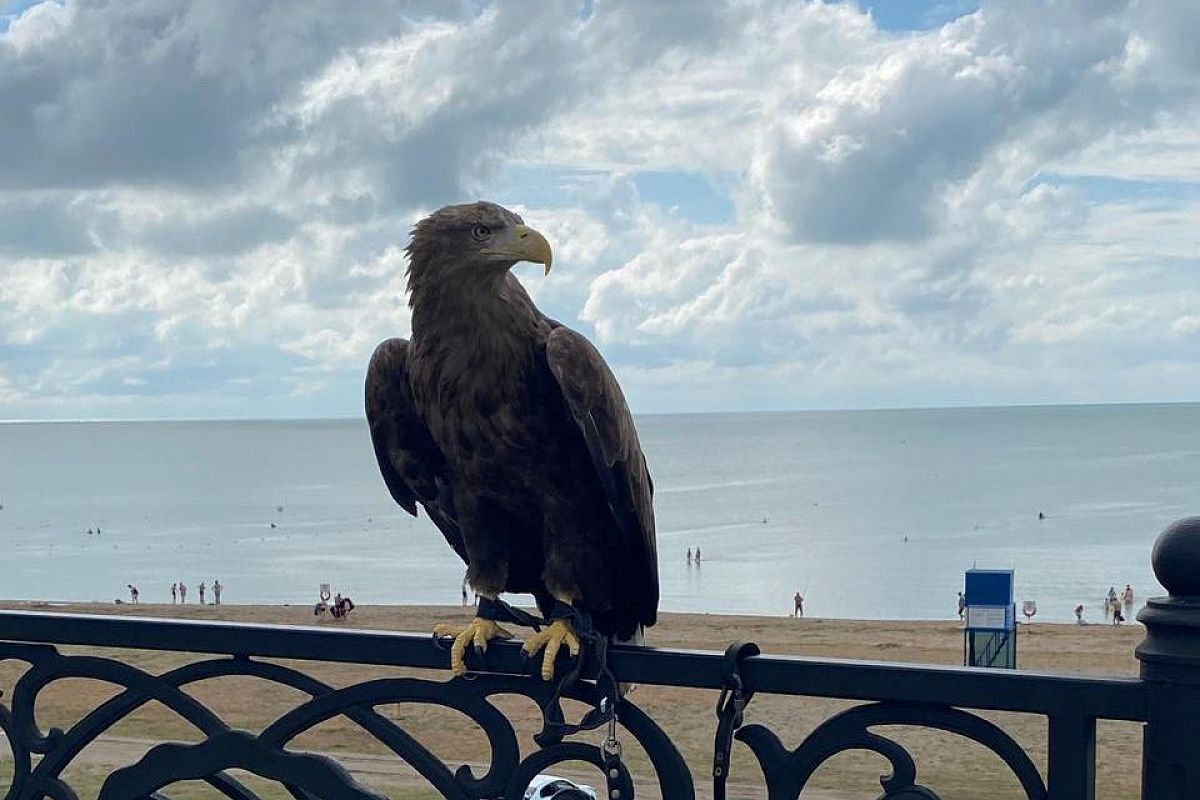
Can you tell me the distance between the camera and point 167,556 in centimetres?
5881

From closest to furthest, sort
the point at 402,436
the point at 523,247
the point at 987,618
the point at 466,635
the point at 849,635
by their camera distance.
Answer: the point at 466,635 < the point at 523,247 < the point at 402,436 < the point at 987,618 < the point at 849,635

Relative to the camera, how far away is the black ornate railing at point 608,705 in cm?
150

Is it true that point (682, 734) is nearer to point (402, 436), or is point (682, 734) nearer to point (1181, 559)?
point (402, 436)

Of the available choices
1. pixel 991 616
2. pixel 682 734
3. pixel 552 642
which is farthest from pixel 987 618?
pixel 552 642

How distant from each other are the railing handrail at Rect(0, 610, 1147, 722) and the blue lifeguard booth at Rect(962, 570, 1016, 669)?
14989 millimetres

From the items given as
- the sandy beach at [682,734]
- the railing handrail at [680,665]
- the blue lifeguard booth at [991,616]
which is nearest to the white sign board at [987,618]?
the blue lifeguard booth at [991,616]

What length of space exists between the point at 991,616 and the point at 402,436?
577 inches

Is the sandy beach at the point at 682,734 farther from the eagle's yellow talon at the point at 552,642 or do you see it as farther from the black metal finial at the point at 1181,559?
the black metal finial at the point at 1181,559

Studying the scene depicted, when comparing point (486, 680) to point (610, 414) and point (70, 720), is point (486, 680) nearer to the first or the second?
point (610, 414)

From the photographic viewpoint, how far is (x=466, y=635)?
2.31 meters

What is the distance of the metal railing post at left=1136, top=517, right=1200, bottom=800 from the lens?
4.82 feet

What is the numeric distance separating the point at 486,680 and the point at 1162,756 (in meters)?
1.00

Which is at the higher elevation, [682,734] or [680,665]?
[680,665]

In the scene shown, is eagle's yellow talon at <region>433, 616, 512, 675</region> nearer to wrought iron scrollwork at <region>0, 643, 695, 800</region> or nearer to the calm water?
wrought iron scrollwork at <region>0, 643, 695, 800</region>
